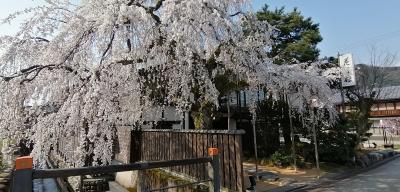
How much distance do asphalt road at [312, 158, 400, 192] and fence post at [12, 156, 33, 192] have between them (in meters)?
8.13

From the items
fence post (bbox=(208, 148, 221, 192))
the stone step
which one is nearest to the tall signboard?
the stone step

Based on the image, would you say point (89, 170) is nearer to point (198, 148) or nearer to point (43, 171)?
point (43, 171)

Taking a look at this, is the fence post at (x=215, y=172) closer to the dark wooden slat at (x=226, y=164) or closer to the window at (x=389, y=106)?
the dark wooden slat at (x=226, y=164)

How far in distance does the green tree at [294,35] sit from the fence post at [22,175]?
1470 cm

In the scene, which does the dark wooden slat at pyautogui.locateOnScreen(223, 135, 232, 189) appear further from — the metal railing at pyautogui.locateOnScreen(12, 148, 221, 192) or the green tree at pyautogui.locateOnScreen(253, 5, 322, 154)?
the green tree at pyautogui.locateOnScreen(253, 5, 322, 154)

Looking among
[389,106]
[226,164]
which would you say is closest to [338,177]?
[226,164]

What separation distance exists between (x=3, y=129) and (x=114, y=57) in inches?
120

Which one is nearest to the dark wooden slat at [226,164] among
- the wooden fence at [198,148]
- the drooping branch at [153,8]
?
the wooden fence at [198,148]

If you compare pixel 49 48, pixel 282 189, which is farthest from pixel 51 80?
pixel 282 189

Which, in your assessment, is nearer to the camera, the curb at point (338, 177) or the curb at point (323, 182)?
the curb at point (323, 182)

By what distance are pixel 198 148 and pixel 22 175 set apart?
18.7ft

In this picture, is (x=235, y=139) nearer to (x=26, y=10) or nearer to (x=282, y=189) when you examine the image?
(x=282, y=189)

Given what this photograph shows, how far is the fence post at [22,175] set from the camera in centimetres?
225

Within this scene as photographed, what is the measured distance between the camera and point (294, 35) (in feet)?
58.9
